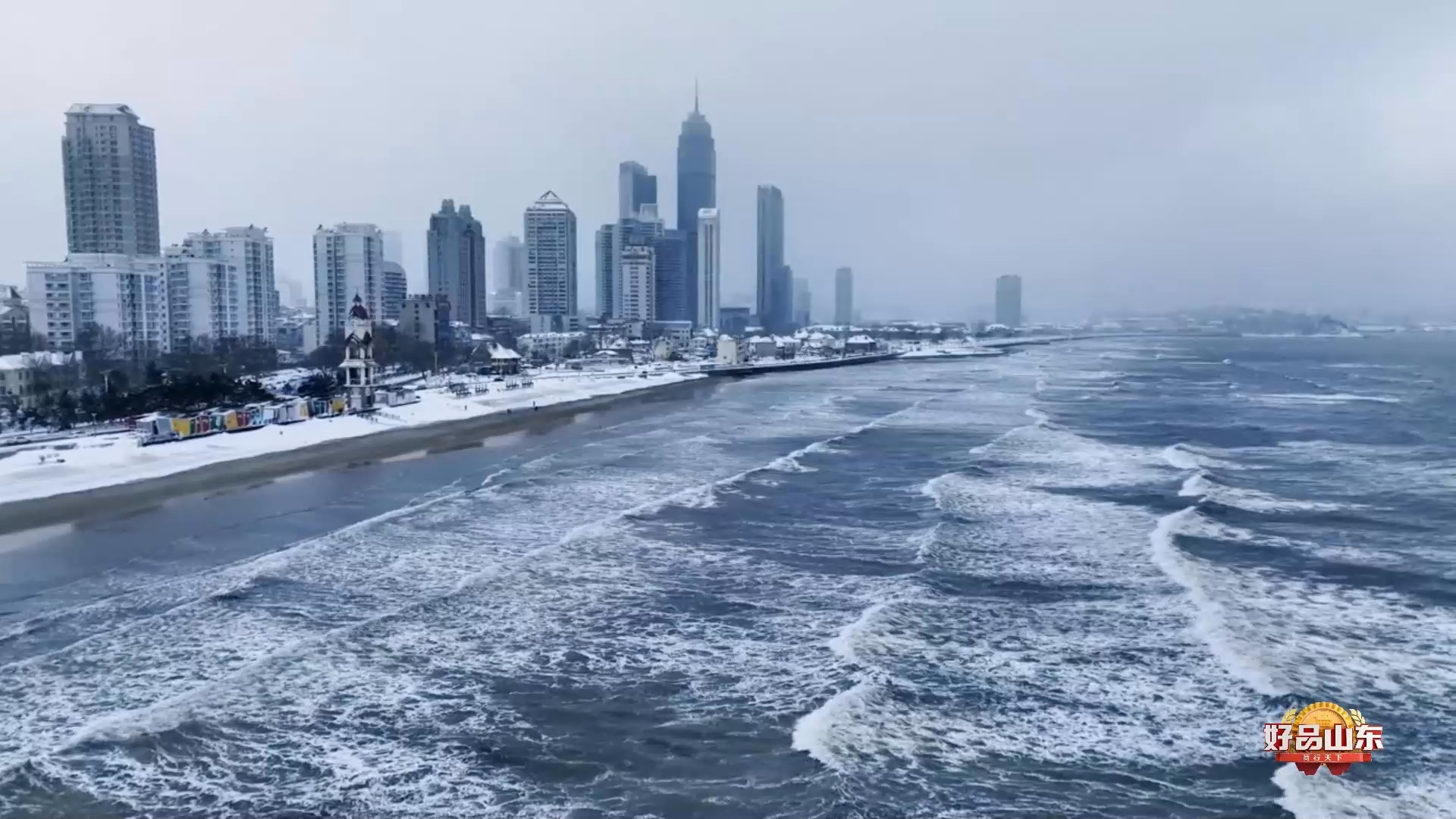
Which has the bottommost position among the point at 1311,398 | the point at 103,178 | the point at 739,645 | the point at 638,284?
the point at 739,645

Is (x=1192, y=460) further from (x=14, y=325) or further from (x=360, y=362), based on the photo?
(x=14, y=325)

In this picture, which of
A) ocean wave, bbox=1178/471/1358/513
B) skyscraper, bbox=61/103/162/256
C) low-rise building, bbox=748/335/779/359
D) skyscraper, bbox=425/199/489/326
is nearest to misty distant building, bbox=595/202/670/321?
A: skyscraper, bbox=425/199/489/326

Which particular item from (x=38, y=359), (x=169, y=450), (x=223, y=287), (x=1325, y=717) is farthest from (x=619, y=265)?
(x=1325, y=717)

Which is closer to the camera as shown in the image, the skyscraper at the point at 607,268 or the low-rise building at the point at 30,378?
the low-rise building at the point at 30,378

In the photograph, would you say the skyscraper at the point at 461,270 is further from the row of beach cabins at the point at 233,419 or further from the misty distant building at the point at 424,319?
the row of beach cabins at the point at 233,419

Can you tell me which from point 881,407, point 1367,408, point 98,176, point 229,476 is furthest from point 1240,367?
point 98,176

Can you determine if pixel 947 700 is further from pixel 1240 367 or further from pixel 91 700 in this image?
pixel 1240 367

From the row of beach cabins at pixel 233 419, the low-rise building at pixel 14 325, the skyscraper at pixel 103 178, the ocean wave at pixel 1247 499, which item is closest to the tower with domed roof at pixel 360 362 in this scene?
the row of beach cabins at pixel 233 419
